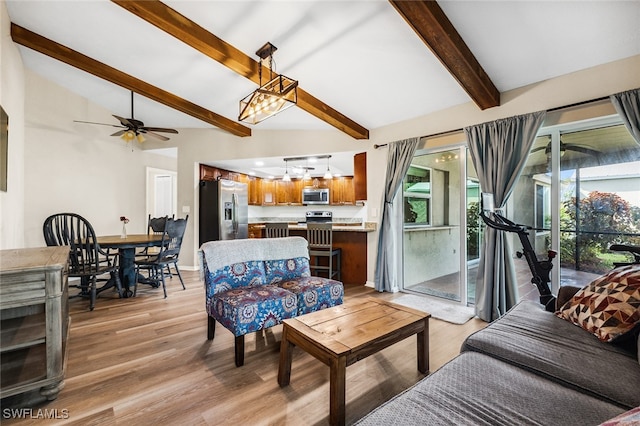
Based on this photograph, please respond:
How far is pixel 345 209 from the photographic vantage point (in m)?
7.04

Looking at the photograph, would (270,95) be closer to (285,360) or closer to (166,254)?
(285,360)

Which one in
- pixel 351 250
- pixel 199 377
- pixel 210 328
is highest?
pixel 351 250

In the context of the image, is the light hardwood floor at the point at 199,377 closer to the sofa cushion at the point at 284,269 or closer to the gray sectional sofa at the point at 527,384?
the sofa cushion at the point at 284,269

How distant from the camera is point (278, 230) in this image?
412 cm

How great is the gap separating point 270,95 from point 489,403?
2814 millimetres

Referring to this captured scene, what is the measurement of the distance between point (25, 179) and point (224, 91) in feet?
10.5

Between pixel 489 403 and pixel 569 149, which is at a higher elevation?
pixel 569 149

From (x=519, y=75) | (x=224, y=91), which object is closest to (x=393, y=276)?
(x=519, y=75)

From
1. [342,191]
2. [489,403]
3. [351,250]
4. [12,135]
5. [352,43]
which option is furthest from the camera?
[342,191]

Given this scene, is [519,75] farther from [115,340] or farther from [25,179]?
[25,179]

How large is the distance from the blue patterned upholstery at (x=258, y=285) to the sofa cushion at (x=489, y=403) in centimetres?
134

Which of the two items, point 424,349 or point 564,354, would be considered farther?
point 424,349

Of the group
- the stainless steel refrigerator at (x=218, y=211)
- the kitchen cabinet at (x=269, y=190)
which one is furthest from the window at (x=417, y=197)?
the kitchen cabinet at (x=269, y=190)

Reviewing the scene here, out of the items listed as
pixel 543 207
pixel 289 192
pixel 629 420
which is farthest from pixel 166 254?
pixel 543 207
